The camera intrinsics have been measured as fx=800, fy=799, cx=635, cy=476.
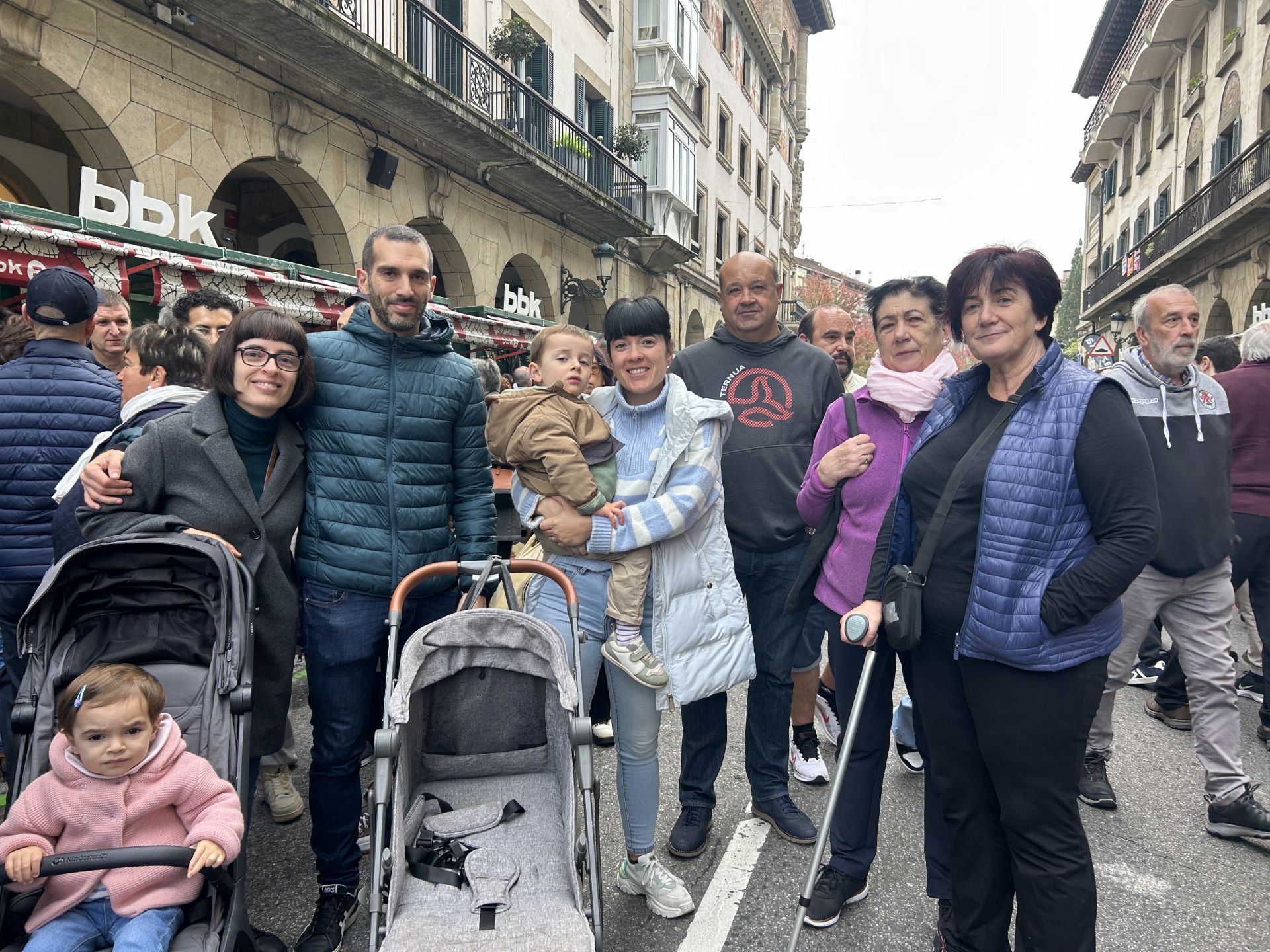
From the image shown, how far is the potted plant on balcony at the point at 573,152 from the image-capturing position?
1638cm

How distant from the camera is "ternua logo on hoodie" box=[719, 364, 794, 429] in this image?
11.8ft

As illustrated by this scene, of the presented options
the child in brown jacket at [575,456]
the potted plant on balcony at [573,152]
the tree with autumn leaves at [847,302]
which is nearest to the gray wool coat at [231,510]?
the child in brown jacket at [575,456]

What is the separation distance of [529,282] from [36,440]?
14.9 metres

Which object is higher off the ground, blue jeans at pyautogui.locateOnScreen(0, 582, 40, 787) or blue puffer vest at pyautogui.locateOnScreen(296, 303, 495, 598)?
blue puffer vest at pyautogui.locateOnScreen(296, 303, 495, 598)

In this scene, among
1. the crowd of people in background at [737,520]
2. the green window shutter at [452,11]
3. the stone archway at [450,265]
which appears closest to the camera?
the crowd of people in background at [737,520]

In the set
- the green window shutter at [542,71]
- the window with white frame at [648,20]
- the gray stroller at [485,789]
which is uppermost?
the window with white frame at [648,20]

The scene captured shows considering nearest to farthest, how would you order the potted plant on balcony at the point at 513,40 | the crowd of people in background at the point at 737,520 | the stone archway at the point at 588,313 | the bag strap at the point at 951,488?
1. the crowd of people in background at the point at 737,520
2. the bag strap at the point at 951,488
3. the potted plant on balcony at the point at 513,40
4. the stone archway at the point at 588,313

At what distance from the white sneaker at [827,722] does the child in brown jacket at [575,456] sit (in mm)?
2033

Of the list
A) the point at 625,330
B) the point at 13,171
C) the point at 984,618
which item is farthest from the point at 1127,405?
the point at 13,171

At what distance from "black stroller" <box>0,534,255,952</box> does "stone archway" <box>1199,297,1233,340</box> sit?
88.9 ft

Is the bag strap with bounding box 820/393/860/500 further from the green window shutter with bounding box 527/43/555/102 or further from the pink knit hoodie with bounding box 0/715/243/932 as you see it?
the green window shutter with bounding box 527/43/555/102

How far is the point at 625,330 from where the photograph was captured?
3098 mm

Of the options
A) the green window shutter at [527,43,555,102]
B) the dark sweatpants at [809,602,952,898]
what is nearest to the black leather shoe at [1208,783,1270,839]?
the dark sweatpants at [809,602,952,898]

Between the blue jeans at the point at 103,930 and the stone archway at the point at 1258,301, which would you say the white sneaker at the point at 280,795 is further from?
the stone archway at the point at 1258,301
